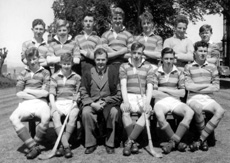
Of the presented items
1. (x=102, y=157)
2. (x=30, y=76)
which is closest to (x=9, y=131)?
(x=30, y=76)

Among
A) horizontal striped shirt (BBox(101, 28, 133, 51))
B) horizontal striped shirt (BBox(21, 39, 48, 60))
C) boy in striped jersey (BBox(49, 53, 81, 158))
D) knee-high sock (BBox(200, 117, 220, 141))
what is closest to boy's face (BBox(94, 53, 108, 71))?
boy in striped jersey (BBox(49, 53, 81, 158))

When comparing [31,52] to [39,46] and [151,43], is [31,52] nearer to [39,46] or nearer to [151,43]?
[39,46]

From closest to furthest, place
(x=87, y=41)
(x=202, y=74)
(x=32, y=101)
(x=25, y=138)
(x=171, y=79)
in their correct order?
1. (x=25, y=138)
2. (x=32, y=101)
3. (x=171, y=79)
4. (x=202, y=74)
5. (x=87, y=41)

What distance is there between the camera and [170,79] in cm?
537

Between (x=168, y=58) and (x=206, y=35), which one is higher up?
(x=206, y=35)

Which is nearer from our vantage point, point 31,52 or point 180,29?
point 31,52

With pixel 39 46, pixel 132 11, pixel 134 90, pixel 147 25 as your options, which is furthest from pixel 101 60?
pixel 132 11

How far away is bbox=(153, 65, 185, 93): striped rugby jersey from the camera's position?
5.36m

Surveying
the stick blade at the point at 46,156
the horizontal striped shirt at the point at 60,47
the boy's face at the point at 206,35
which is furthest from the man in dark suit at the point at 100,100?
the boy's face at the point at 206,35

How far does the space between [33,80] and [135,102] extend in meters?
1.91

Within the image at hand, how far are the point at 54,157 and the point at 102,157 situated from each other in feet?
2.58

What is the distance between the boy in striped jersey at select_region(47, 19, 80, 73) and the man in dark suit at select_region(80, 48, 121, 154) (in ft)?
2.12

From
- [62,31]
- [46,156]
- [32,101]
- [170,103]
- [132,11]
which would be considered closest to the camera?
[46,156]

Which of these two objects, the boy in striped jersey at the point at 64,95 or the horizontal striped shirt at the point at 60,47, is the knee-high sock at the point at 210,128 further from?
the horizontal striped shirt at the point at 60,47
